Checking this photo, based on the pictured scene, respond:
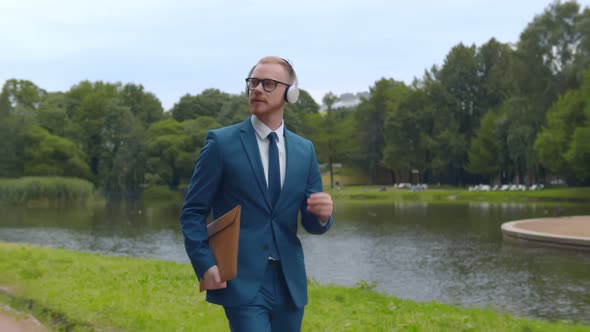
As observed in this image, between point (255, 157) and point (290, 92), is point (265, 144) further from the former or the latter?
point (290, 92)

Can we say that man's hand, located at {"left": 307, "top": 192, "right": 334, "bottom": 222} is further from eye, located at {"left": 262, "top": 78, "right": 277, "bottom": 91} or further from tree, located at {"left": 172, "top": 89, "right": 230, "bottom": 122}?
tree, located at {"left": 172, "top": 89, "right": 230, "bottom": 122}

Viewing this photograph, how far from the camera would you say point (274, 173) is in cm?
318

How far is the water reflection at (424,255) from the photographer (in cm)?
1283

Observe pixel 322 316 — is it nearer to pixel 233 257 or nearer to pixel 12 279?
pixel 233 257

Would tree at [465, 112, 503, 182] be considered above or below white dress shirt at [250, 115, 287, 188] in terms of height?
above

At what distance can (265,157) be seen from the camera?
3.22 meters

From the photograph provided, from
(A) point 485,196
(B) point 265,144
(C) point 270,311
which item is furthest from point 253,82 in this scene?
(A) point 485,196

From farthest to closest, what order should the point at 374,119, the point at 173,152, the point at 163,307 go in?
the point at 374,119
the point at 173,152
the point at 163,307

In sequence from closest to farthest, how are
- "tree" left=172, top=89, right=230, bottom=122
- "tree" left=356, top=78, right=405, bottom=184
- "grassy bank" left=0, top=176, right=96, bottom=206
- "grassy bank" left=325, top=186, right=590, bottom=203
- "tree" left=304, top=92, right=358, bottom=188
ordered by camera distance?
"grassy bank" left=325, top=186, right=590, bottom=203 < "grassy bank" left=0, top=176, right=96, bottom=206 < "tree" left=304, top=92, right=358, bottom=188 < "tree" left=356, top=78, right=405, bottom=184 < "tree" left=172, top=89, right=230, bottom=122

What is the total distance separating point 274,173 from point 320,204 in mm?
303

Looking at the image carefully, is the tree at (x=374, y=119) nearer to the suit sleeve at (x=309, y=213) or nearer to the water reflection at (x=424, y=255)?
the water reflection at (x=424, y=255)

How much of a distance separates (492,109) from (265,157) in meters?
65.0

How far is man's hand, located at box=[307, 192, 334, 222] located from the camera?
3.09 metres

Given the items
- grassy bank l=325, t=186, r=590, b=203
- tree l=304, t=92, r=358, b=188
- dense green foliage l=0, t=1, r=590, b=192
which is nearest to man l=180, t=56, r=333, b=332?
dense green foliage l=0, t=1, r=590, b=192
